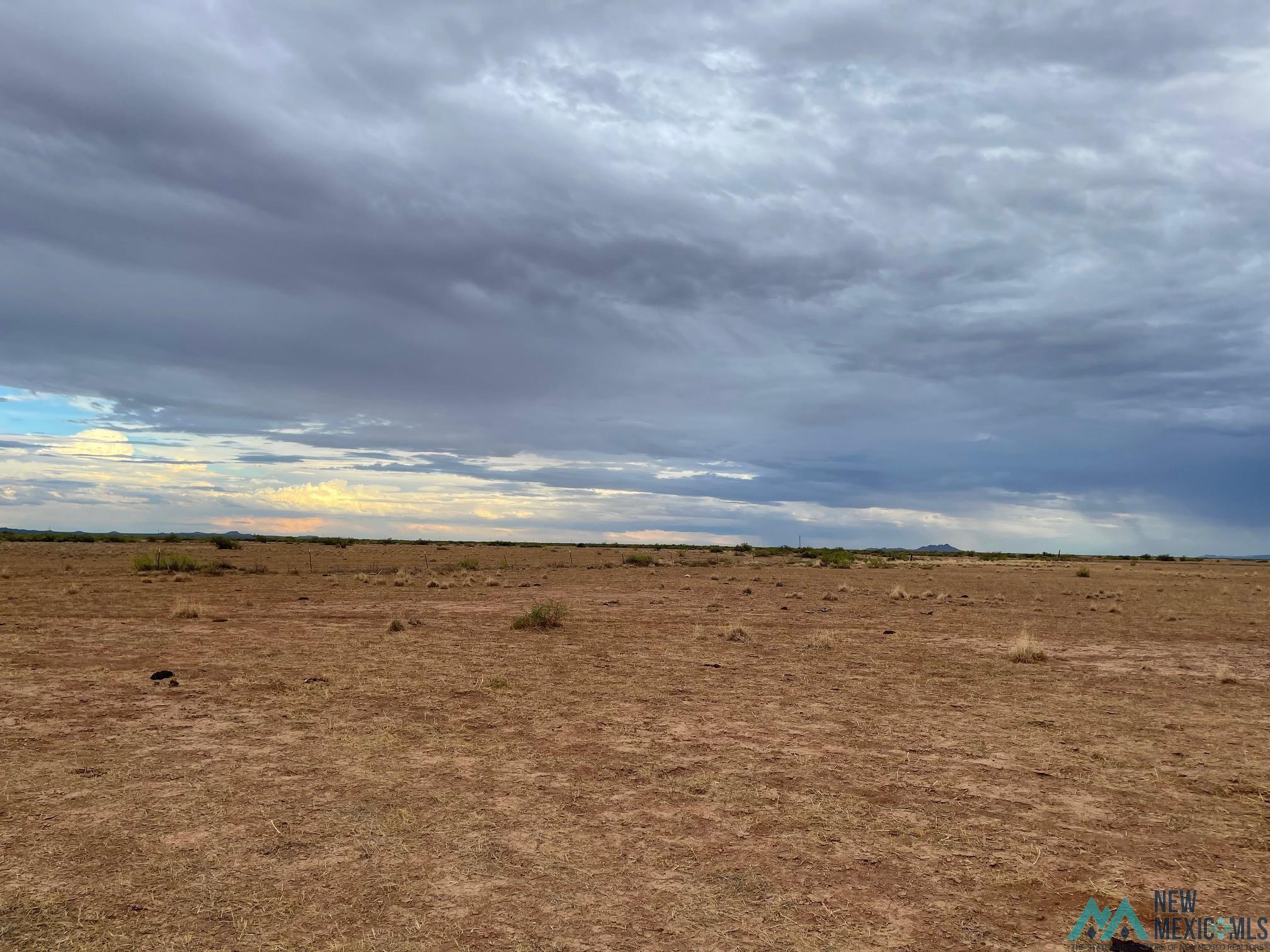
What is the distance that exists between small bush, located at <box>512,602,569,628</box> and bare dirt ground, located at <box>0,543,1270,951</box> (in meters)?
1.85

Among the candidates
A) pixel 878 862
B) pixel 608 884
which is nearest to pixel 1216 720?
pixel 878 862

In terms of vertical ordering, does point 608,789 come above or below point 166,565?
below

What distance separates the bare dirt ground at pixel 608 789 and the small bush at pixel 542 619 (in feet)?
6.07

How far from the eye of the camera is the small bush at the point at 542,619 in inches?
828

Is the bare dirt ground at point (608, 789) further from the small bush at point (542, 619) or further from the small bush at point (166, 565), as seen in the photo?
the small bush at point (166, 565)

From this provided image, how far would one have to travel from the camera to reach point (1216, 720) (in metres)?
11.5

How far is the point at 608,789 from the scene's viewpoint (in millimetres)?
8172

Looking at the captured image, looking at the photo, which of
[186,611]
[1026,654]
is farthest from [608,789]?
[186,611]

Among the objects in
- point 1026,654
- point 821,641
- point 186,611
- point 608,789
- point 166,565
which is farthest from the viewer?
point 166,565

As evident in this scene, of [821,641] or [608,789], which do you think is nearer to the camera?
[608,789]

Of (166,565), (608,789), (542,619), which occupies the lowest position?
(608,789)

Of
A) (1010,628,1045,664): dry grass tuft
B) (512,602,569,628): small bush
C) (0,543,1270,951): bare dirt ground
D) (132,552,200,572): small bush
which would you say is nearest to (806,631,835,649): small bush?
(0,543,1270,951): bare dirt ground

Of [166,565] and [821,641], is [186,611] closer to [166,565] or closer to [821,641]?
[821,641]

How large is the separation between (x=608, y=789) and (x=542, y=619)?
13226 millimetres
